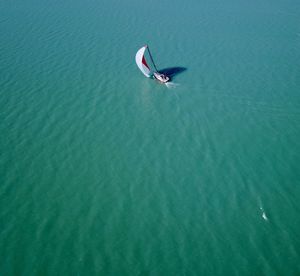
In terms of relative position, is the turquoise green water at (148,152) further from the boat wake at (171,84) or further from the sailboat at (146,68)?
the sailboat at (146,68)

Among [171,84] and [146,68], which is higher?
[146,68]

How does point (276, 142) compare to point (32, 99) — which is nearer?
point (276, 142)

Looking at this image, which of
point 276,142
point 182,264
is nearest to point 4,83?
point 182,264

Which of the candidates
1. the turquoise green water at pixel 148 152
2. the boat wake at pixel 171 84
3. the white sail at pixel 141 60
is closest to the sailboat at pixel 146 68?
the white sail at pixel 141 60

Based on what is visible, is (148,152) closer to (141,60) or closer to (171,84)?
(171,84)

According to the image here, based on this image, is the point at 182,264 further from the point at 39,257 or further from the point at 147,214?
the point at 39,257

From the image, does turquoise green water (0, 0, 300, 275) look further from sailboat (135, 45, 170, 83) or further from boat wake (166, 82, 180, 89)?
sailboat (135, 45, 170, 83)

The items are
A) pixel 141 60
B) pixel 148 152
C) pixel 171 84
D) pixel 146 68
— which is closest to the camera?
pixel 148 152

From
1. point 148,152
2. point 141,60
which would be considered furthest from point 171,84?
point 148,152
